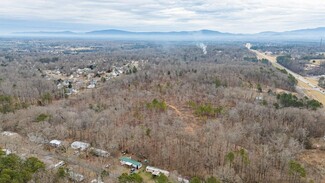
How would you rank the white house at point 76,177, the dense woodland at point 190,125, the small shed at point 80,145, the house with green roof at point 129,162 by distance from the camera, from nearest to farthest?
the white house at point 76,177 < the dense woodland at point 190,125 < the house with green roof at point 129,162 < the small shed at point 80,145

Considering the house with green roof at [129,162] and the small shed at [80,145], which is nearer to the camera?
the house with green roof at [129,162]

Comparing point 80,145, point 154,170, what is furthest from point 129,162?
point 80,145

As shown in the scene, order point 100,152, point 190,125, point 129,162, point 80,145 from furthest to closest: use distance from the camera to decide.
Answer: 1. point 190,125
2. point 80,145
3. point 100,152
4. point 129,162

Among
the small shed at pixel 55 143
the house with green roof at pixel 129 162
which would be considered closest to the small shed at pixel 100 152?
the house with green roof at pixel 129 162

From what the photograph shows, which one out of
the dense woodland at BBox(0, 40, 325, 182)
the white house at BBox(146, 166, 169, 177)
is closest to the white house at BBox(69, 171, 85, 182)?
the dense woodland at BBox(0, 40, 325, 182)

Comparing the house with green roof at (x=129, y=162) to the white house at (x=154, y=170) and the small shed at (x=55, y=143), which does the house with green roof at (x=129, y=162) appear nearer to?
the white house at (x=154, y=170)

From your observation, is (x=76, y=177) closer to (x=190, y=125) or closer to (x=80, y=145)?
(x=80, y=145)

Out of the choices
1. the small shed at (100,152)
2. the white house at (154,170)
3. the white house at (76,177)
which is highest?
the white house at (76,177)

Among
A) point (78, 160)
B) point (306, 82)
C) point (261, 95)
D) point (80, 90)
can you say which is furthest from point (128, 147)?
point (306, 82)

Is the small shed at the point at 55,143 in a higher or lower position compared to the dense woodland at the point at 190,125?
lower

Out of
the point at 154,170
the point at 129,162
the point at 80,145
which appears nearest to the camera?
the point at 154,170

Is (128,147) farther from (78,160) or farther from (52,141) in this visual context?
(52,141)
